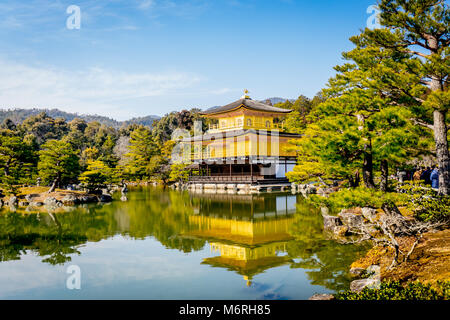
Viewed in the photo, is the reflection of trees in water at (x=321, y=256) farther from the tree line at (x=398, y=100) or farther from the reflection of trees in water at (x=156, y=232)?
the tree line at (x=398, y=100)

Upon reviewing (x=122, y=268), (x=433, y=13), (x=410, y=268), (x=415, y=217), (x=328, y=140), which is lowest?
(x=122, y=268)

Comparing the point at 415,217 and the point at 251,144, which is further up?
the point at 251,144

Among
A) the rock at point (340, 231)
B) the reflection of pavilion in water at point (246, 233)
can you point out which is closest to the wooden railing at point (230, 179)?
the reflection of pavilion in water at point (246, 233)

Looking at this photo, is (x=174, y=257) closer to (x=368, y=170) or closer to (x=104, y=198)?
(x=368, y=170)

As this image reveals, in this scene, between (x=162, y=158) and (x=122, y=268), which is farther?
(x=162, y=158)

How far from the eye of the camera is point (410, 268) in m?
5.84

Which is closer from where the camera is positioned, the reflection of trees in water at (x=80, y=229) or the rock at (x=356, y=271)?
the rock at (x=356, y=271)

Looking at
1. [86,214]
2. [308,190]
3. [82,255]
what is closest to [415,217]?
[82,255]

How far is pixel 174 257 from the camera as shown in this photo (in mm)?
8750

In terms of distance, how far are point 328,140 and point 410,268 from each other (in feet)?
11.1

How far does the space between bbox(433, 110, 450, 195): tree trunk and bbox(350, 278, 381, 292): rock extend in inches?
140

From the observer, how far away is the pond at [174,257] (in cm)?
638

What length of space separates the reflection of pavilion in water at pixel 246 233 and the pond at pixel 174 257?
34 mm
